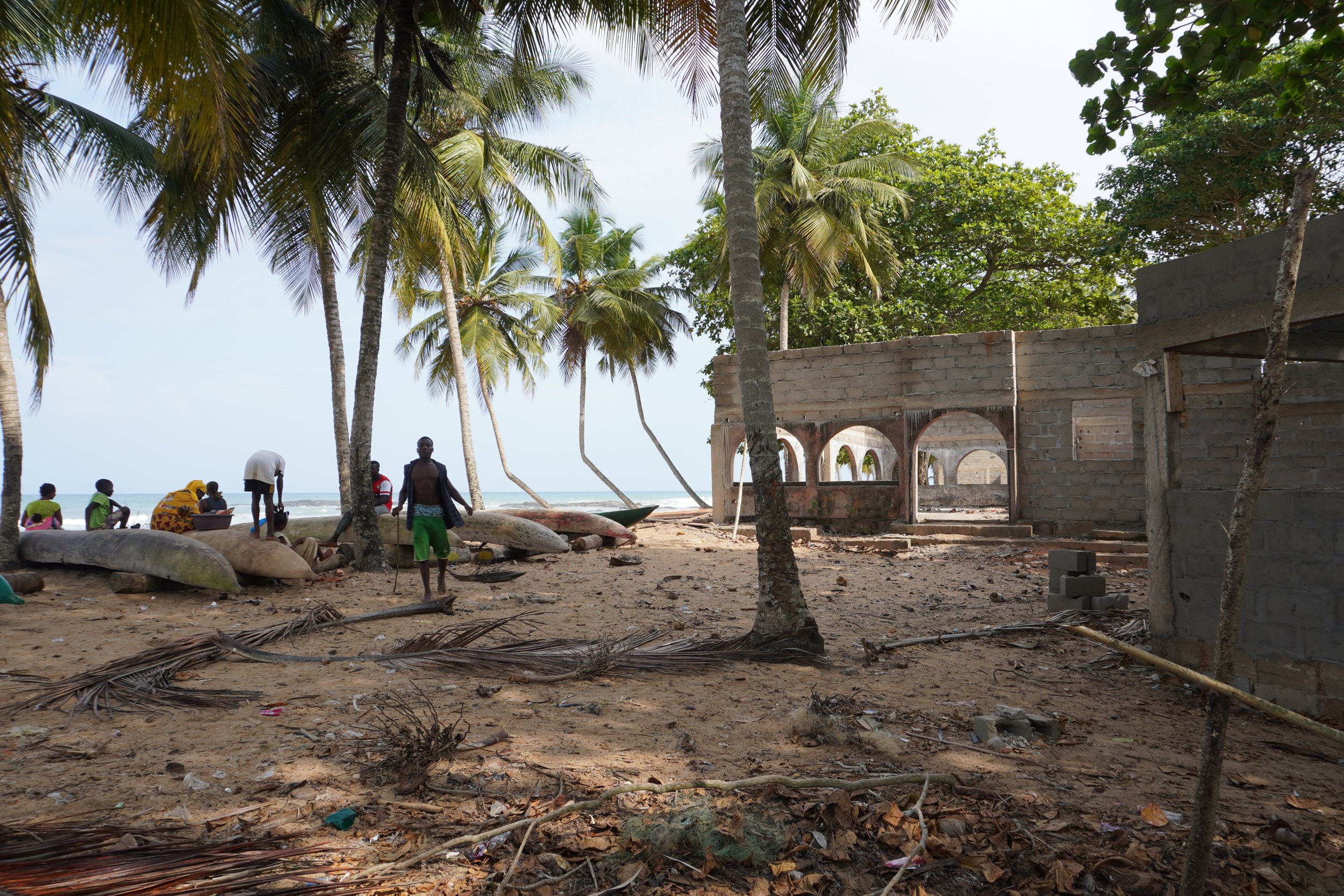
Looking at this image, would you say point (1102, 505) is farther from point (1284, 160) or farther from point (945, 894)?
point (945, 894)

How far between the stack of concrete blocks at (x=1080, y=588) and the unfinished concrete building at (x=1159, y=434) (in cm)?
125

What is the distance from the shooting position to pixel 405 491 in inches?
317

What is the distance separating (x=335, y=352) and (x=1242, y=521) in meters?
13.1

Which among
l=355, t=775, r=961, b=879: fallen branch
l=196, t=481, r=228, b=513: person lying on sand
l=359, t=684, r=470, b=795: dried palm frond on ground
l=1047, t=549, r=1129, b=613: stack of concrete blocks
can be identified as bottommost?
l=355, t=775, r=961, b=879: fallen branch

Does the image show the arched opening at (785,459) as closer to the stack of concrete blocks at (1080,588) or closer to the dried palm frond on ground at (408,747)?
the stack of concrete blocks at (1080,588)

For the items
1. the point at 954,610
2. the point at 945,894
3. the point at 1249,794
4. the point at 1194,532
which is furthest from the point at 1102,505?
the point at 945,894

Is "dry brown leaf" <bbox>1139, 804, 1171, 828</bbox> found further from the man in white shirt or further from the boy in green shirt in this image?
the boy in green shirt

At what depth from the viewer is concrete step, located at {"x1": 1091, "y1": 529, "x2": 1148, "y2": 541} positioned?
40.9 feet

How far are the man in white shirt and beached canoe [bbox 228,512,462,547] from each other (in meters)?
0.57

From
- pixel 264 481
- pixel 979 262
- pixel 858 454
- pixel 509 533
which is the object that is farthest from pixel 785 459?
pixel 264 481

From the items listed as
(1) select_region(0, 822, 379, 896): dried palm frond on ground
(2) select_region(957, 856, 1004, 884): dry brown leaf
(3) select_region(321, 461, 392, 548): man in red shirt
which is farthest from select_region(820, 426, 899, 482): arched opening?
(1) select_region(0, 822, 379, 896): dried palm frond on ground

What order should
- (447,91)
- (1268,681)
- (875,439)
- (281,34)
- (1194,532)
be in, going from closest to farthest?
1. (1268,681)
2. (1194,532)
3. (281,34)
4. (447,91)
5. (875,439)

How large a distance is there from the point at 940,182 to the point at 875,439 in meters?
8.18

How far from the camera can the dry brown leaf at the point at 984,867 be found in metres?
2.98
